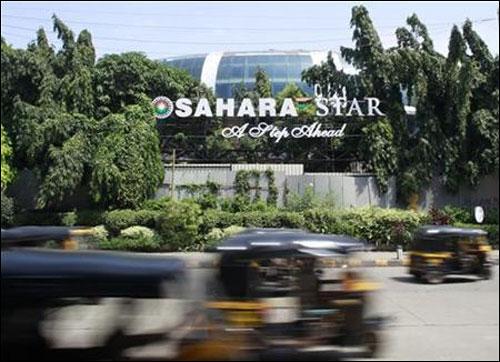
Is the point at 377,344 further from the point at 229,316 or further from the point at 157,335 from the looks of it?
the point at 157,335

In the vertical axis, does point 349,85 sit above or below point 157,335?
above

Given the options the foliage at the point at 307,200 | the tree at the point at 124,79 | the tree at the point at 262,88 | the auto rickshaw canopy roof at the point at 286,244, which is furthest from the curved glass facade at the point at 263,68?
the auto rickshaw canopy roof at the point at 286,244

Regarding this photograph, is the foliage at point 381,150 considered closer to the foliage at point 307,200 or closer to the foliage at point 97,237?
the foliage at point 307,200

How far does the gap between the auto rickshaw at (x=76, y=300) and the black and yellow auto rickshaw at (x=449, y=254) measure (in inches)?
106

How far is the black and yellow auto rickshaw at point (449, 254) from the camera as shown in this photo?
211 inches

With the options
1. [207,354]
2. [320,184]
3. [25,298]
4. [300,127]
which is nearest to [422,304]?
[207,354]

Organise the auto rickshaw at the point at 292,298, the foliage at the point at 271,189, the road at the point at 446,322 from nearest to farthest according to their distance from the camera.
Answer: the road at the point at 446,322, the auto rickshaw at the point at 292,298, the foliage at the point at 271,189

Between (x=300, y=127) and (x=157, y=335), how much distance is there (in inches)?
896

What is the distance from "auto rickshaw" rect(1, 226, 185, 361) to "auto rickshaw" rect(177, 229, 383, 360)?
0.99m

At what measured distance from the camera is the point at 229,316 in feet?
15.4

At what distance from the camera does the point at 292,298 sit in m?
5.38

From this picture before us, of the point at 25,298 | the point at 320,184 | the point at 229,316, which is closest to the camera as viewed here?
the point at 25,298

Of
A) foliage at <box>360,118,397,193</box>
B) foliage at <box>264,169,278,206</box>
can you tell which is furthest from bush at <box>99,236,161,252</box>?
foliage at <box>360,118,397,193</box>

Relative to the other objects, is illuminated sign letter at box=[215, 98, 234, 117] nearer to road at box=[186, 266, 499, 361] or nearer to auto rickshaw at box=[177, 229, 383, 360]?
road at box=[186, 266, 499, 361]
